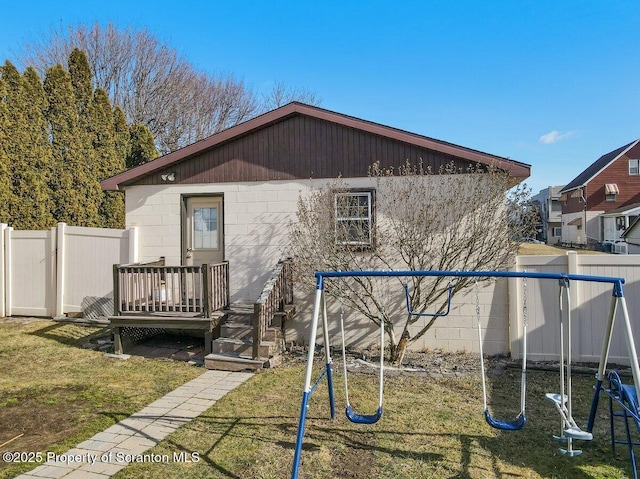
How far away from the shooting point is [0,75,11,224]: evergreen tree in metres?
10.3

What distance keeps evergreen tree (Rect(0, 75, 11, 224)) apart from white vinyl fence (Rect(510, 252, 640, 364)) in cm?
1203

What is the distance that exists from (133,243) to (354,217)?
4.58m

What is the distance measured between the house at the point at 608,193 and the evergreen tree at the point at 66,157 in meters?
34.9

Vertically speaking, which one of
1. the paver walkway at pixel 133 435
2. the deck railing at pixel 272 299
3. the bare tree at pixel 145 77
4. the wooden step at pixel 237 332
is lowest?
the paver walkway at pixel 133 435

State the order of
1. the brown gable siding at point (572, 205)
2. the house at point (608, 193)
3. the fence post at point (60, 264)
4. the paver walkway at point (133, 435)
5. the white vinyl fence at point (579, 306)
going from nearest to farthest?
the paver walkway at point (133, 435) → the white vinyl fence at point (579, 306) → the fence post at point (60, 264) → the house at point (608, 193) → the brown gable siding at point (572, 205)

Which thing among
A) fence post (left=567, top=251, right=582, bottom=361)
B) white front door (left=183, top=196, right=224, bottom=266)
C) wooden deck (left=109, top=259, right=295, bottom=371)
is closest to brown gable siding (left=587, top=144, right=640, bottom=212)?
fence post (left=567, top=251, right=582, bottom=361)

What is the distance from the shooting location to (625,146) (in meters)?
32.9

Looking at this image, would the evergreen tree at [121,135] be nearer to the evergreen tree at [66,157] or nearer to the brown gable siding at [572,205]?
the evergreen tree at [66,157]

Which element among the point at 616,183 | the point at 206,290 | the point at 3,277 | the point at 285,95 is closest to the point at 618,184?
the point at 616,183

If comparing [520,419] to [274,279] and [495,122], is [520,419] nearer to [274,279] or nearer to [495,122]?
[274,279]

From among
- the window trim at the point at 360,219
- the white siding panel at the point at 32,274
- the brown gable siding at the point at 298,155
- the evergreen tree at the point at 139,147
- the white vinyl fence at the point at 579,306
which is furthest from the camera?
the evergreen tree at the point at 139,147

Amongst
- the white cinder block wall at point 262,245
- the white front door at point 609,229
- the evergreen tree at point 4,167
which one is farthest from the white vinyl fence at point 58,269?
the white front door at point 609,229

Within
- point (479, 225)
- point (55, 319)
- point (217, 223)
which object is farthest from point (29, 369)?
point (479, 225)

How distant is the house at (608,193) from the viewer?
32281mm
